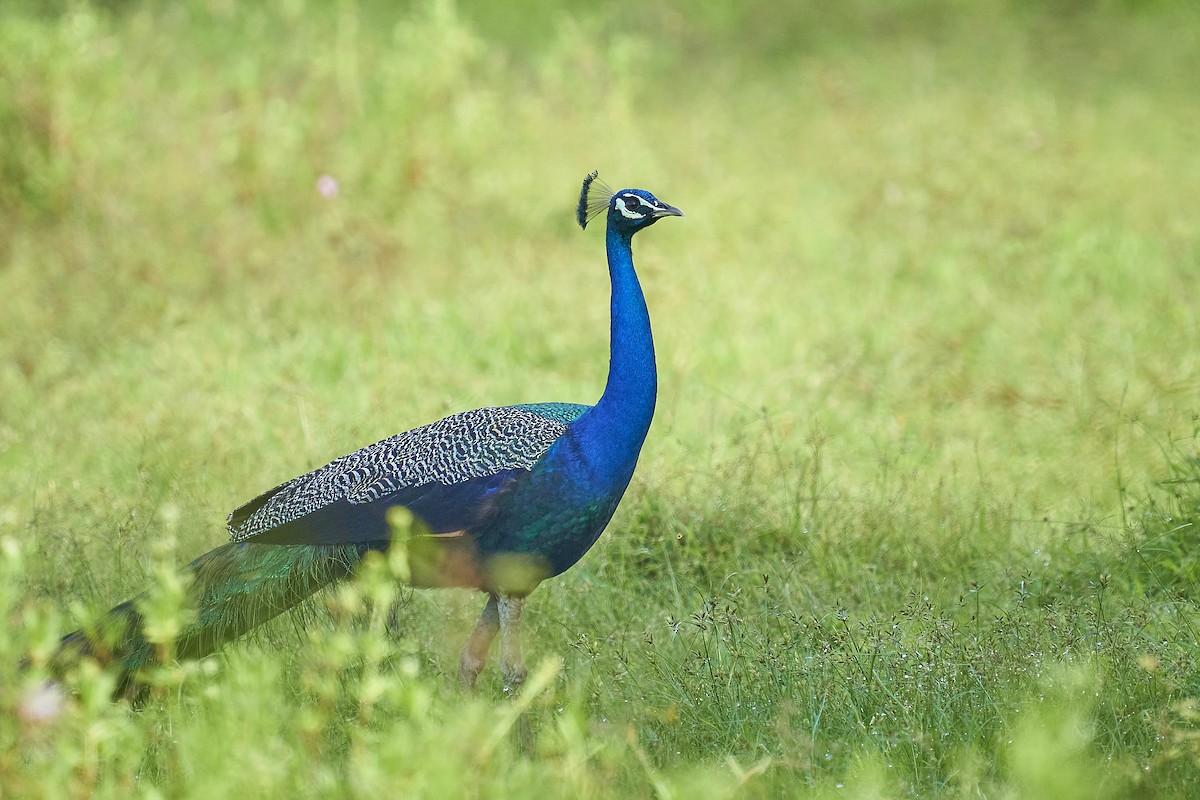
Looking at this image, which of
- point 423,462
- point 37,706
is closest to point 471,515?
point 423,462

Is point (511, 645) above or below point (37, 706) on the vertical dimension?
below

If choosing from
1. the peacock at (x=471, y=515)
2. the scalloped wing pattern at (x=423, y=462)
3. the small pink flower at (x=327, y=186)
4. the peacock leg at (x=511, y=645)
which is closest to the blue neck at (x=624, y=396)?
the peacock at (x=471, y=515)

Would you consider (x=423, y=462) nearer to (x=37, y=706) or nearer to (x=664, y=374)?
(x=37, y=706)

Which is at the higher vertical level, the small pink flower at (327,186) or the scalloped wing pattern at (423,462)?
the small pink flower at (327,186)

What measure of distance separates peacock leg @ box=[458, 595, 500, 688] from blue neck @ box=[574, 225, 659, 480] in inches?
19.5

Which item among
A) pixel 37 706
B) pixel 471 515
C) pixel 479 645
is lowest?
pixel 479 645

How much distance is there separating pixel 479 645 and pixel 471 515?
358 mm

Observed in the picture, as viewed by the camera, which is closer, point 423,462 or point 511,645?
point 511,645

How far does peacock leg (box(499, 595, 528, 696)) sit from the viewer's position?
335cm

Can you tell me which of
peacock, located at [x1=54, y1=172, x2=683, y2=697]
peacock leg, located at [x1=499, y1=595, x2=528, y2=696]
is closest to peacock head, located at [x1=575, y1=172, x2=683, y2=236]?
peacock, located at [x1=54, y1=172, x2=683, y2=697]

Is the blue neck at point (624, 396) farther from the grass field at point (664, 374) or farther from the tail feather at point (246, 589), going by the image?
the tail feather at point (246, 589)

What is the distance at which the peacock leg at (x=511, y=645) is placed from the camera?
335 centimetres

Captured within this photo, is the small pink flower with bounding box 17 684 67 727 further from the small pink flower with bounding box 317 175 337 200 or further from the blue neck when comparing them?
the small pink flower with bounding box 317 175 337 200

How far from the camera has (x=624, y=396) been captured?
3.35 m
